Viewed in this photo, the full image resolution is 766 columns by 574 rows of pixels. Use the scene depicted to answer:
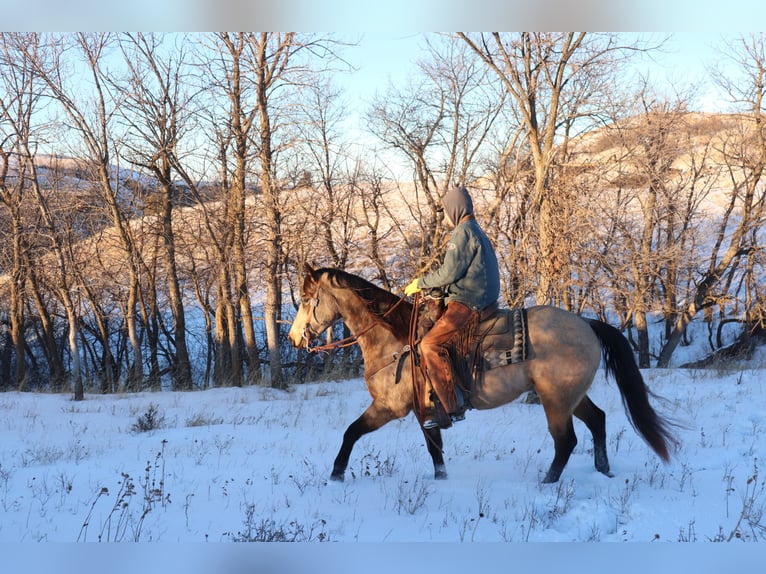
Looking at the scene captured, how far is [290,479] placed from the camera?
607 centimetres

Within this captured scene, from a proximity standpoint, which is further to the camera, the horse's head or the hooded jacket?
the horse's head

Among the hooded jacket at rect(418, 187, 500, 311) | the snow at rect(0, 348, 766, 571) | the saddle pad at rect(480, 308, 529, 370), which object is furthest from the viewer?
the saddle pad at rect(480, 308, 529, 370)

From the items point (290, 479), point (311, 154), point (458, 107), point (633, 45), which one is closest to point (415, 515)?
point (290, 479)

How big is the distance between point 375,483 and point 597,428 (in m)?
2.30

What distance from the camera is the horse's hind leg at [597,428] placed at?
20.3 ft

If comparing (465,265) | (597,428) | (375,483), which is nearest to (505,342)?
(465,265)

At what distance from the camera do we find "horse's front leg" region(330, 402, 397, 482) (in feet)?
19.6

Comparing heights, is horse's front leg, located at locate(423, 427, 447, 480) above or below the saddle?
below

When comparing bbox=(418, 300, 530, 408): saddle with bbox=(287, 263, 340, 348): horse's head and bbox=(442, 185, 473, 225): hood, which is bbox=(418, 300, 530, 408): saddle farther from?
bbox=(287, 263, 340, 348): horse's head

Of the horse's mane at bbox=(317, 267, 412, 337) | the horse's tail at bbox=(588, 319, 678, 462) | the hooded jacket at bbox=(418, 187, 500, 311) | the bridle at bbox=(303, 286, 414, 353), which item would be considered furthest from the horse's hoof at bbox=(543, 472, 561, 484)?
the bridle at bbox=(303, 286, 414, 353)

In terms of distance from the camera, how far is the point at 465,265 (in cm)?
573

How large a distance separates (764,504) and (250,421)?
691 centimetres

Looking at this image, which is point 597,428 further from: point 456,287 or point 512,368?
point 456,287

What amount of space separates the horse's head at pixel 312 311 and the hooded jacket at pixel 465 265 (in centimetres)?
110
